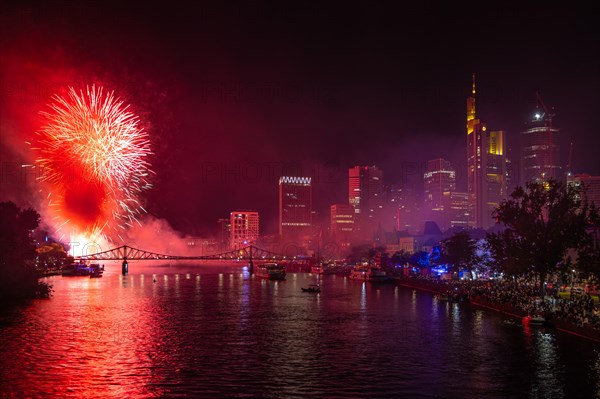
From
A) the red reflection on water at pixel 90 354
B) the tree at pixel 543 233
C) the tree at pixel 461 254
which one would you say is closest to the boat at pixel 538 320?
the tree at pixel 543 233

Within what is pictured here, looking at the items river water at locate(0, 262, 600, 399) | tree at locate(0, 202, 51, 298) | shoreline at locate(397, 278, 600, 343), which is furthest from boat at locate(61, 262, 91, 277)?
shoreline at locate(397, 278, 600, 343)

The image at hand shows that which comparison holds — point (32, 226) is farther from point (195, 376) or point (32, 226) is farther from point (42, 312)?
point (195, 376)

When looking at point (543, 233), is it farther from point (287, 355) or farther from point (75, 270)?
point (75, 270)

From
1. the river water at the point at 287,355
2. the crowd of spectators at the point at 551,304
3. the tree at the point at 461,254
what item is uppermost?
the tree at the point at 461,254

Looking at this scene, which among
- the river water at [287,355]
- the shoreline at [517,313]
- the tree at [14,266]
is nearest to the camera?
the river water at [287,355]

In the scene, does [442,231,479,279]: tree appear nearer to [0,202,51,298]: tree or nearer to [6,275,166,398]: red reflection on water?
[6,275,166,398]: red reflection on water

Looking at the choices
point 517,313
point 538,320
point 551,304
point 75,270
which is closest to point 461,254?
point 517,313

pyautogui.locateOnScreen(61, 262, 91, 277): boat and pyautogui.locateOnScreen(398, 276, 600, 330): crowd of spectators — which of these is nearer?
pyautogui.locateOnScreen(398, 276, 600, 330): crowd of spectators

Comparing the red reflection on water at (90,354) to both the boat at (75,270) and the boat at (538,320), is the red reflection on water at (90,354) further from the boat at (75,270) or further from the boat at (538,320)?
the boat at (75,270)

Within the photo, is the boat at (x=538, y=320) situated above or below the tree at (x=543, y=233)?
below
